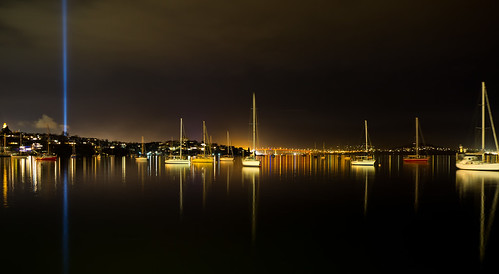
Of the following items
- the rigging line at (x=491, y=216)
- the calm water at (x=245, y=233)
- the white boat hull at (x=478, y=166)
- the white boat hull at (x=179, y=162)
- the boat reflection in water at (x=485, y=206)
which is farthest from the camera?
the white boat hull at (x=179, y=162)

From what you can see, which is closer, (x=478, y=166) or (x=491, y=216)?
(x=491, y=216)

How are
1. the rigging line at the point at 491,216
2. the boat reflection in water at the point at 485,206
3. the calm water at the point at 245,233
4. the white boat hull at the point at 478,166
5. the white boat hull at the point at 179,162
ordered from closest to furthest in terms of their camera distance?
the calm water at the point at 245,233 → the boat reflection in water at the point at 485,206 → the rigging line at the point at 491,216 → the white boat hull at the point at 478,166 → the white boat hull at the point at 179,162

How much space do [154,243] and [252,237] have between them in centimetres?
359

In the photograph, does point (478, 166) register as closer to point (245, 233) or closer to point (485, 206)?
point (485, 206)

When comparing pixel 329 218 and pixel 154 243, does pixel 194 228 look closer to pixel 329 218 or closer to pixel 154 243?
pixel 154 243

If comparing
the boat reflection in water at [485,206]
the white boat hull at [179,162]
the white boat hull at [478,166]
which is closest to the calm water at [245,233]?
the boat reflection in water at [485,206]

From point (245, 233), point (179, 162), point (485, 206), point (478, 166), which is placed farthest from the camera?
point (179, 162)

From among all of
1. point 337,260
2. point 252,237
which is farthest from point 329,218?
point 337,260

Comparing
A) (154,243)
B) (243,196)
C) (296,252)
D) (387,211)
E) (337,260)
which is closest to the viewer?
(337,260)

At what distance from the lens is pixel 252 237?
12719 millimetres

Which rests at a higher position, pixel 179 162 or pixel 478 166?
pixel 478 166

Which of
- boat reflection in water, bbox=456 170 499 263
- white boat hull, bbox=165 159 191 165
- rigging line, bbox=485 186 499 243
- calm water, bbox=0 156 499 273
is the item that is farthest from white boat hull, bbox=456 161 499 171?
white boat hull, bbox=165 159 191 165

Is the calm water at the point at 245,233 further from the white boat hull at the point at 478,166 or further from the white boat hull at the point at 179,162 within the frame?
the white boat hull at the point at 179,162

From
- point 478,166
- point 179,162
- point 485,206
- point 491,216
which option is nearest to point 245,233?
point 491,216
